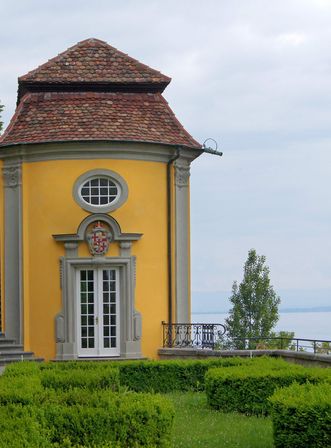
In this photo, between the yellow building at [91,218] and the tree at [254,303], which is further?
the tree at [254,303]

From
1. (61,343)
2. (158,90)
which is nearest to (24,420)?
(61,343)

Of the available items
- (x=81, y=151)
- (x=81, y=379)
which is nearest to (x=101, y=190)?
(x=81, y=151)

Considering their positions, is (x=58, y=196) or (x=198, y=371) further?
→ (x=58, y=196)

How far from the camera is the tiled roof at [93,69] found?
26.8 meters

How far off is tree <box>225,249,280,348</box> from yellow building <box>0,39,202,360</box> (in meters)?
22.0

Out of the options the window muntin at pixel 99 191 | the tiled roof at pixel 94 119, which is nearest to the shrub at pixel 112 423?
the window muntin at pixel 99 191

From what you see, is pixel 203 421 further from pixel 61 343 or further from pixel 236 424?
pixel 61 343

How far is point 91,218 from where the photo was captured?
84.6 ft

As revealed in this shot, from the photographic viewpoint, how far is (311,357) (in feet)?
69.0

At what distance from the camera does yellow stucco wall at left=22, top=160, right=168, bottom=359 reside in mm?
25922

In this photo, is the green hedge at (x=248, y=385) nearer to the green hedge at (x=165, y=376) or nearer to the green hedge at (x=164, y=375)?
the green hedge at (x=164, y=375)

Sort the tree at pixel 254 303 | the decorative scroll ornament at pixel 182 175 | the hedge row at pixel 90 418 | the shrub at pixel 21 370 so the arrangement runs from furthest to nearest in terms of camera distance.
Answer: the tree at pixel 254 303
the decorative scroll ornament at pixel 182 175
the shrub at pixel 21 370
the hedge row at pixel 90 418

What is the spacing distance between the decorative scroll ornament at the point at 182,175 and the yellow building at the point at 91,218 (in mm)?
→ 31

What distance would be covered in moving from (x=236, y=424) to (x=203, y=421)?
58 cm
